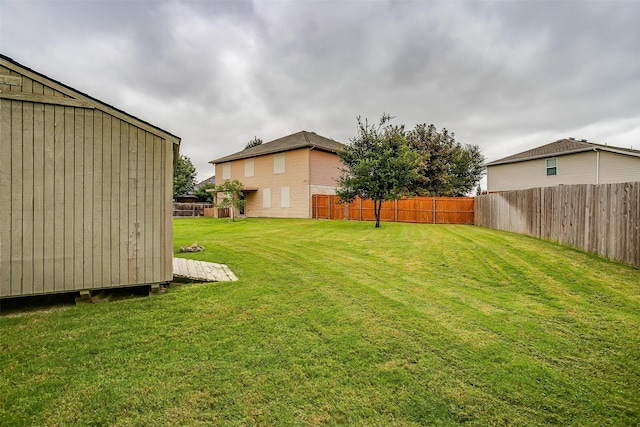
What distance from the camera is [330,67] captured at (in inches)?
656

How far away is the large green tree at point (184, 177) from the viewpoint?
4091cm

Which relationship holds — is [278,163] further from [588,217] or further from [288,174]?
[588,217]

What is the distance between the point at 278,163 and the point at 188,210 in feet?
44.5

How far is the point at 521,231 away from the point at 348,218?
11550 millimetres

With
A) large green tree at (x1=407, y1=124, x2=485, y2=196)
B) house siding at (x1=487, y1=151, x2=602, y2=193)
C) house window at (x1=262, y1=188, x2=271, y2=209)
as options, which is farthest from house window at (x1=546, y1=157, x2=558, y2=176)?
house window at (x1=262, y1=188, x2=271, y2=209)

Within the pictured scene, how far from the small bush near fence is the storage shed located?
29007 millimetres

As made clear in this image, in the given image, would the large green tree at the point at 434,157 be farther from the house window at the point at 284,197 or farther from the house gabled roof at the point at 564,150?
the house window at the point at 284,197

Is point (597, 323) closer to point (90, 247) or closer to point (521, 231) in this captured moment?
point (90, 247)

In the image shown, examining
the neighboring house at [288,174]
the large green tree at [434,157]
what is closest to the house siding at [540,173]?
the large green tree at [434,157]

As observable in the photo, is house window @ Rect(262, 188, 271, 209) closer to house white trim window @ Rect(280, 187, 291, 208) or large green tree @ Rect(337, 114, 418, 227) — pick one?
house white trim window @ Rect(280, 187, 291, 208)

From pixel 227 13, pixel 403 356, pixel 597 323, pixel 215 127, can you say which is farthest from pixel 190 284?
pixel 215 127

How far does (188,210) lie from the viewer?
31781 mm

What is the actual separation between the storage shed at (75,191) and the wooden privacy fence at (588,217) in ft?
30.7

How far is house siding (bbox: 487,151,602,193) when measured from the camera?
18.1 m
